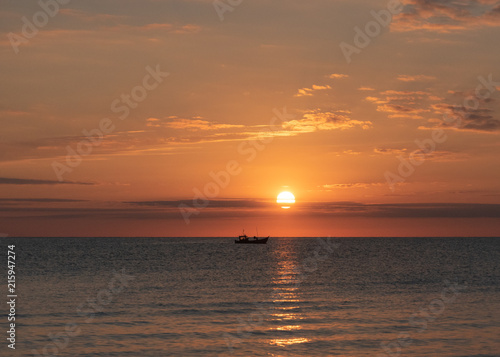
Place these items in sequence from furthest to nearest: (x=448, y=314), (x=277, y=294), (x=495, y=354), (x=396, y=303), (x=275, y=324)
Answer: (x=277, y=294) → (x=396, y=303) → (x=448, y=314) → (x=275, y=324) → (x=495, y=354)

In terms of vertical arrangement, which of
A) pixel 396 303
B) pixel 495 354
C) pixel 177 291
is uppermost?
pixel 177 291

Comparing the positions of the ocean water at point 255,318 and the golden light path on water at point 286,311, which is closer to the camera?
the ocean water at point 255,318

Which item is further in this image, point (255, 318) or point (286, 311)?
point (286, 311)

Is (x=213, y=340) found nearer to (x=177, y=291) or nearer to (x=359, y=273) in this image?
(x=177, y=291)

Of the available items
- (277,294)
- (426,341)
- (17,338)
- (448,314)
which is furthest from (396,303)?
(17,338)

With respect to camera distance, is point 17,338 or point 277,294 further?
point 277,294

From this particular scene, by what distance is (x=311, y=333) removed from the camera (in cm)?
3944

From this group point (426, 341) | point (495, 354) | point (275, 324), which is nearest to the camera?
point (495, 354)

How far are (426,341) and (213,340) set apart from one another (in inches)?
557

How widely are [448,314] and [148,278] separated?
1802 inches

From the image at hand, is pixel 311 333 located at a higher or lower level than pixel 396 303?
lower

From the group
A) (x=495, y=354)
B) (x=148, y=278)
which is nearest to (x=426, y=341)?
(x=495, y=354)

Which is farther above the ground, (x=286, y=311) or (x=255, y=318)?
(x=286, y=311)

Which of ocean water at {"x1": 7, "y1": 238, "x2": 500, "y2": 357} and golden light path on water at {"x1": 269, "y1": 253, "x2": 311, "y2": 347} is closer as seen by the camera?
ocean water at {"x1": 7, "y1": 238, "x2": 500, "y2": 357}
